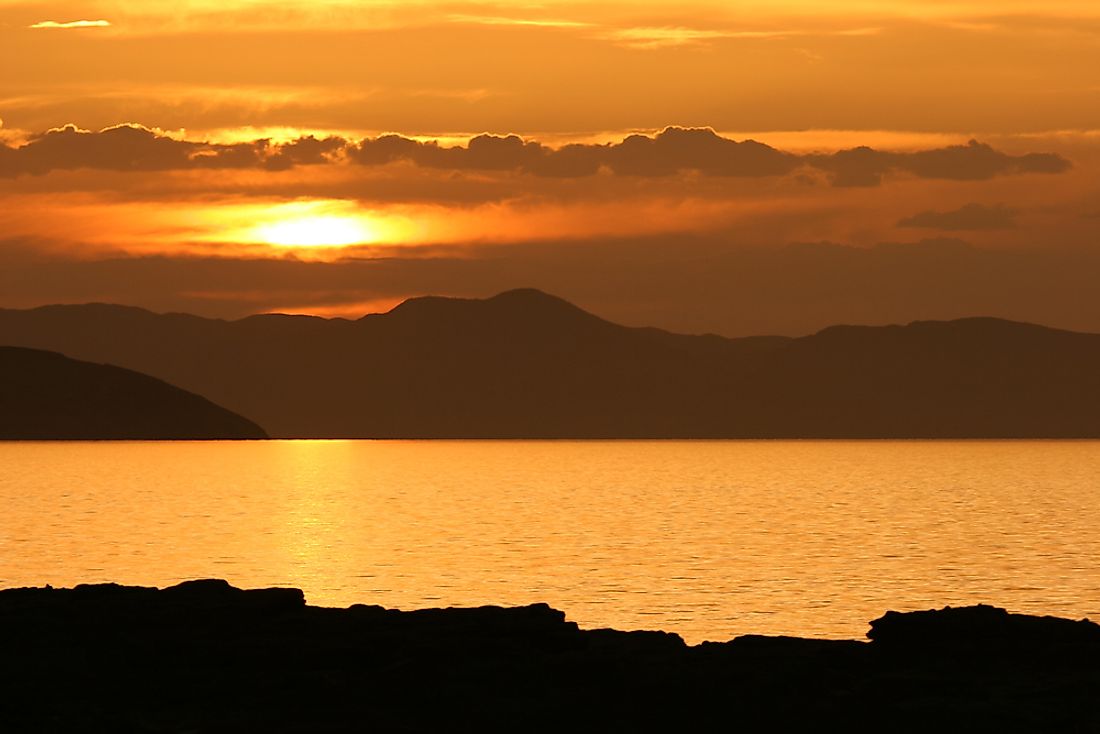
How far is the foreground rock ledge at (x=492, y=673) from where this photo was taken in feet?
98.2

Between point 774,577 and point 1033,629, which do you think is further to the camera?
point 774,577

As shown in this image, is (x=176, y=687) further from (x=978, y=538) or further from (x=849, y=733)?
(x=978, y=538)

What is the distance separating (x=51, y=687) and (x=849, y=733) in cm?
1512

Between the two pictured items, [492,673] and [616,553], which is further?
[616,553]

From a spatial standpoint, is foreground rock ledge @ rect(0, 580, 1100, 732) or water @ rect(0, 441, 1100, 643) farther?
water @ rect(0, 441, 1100, 643)

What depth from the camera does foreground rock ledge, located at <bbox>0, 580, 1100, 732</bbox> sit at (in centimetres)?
2994

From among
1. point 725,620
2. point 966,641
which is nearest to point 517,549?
point 725,620

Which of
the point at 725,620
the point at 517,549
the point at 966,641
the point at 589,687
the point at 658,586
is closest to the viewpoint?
the point at 589,687

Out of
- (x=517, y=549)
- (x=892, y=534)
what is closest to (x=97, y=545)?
(x=517, y=549)

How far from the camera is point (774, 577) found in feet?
265

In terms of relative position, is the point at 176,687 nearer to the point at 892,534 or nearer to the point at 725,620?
the point at 725,620

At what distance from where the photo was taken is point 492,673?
3281cm

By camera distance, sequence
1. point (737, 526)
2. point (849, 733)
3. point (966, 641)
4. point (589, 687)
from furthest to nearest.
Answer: point (737, 526)
point (966, 641)
point (589, 687)
point (849, 733)

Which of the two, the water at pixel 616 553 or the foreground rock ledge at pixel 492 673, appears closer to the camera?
the foreground rock ledge at pixel 492 673
